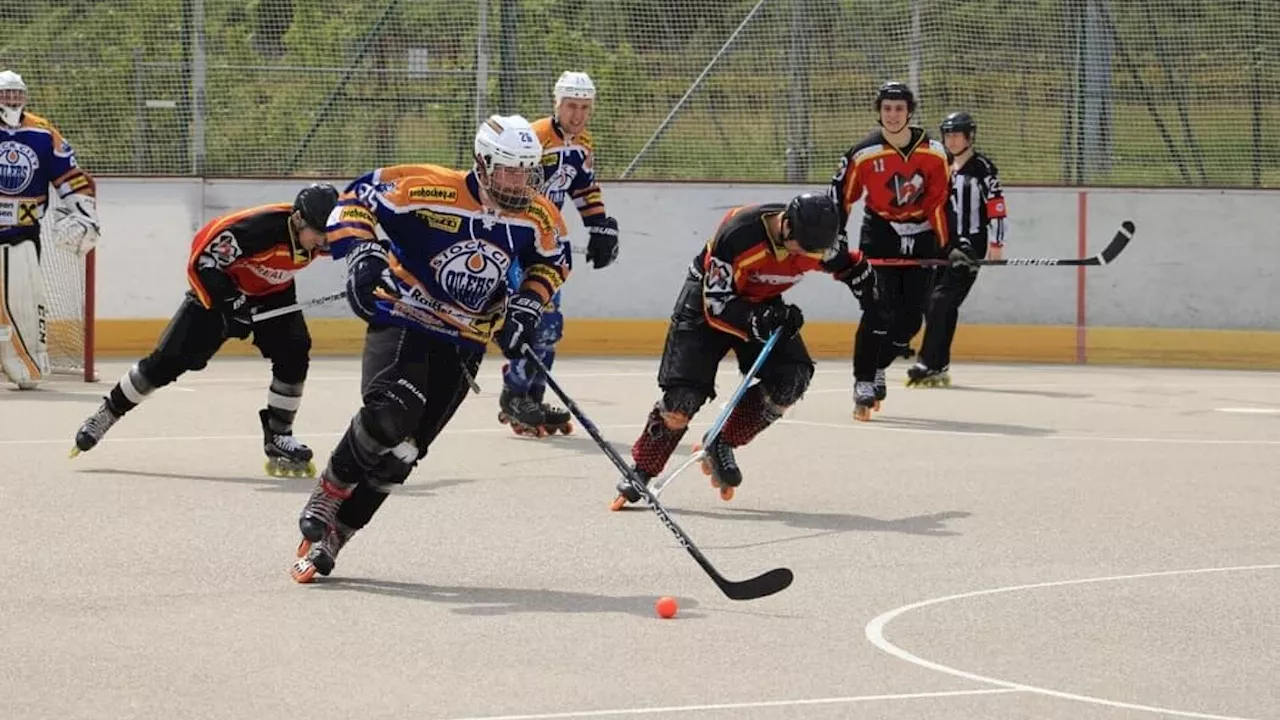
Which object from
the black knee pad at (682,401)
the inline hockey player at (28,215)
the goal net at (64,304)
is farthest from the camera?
the goal net at (64,304)

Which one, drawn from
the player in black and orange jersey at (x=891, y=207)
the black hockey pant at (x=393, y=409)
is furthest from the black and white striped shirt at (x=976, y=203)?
the black hockey pant at (x=393, y=409)

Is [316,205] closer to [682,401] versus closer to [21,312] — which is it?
[682,401]

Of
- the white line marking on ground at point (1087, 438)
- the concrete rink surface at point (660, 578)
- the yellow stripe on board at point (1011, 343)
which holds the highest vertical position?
the concrete rink surface at point (660, 578)

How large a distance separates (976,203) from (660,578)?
7.18 meters

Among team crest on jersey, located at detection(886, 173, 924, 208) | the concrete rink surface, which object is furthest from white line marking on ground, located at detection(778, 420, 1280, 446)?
team crest on jersey, located at detection(886, 173, 924, 208)

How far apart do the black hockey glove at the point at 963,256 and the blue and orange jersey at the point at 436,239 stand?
6.20 m

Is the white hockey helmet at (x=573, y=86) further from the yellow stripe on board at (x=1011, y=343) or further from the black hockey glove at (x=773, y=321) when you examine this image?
the yellow stripe on board at (x=1011, y=343)

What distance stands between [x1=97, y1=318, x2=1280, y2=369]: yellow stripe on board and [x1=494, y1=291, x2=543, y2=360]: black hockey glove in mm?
8338

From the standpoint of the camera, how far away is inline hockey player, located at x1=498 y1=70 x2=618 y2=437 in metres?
10.8

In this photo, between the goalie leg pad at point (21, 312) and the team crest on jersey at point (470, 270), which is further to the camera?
the goalie leg pad at point (21, 312)

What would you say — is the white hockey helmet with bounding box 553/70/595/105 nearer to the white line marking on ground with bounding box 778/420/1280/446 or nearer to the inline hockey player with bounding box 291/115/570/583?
the white line marking on ground with bounding box 778/420/1280/446

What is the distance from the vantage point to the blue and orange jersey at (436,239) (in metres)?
7.15

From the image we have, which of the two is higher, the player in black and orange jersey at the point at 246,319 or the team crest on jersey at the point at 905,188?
the team crest on jersey at the point at 905,188

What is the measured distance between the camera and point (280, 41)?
53.8 ft
